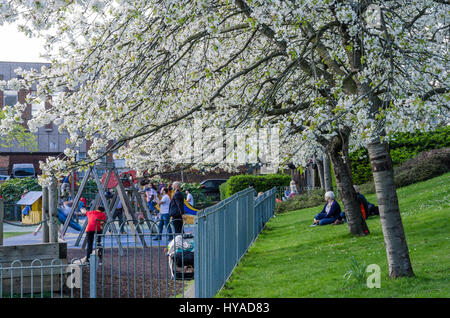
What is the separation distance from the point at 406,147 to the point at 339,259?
684 inches

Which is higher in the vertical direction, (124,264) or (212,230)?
(212,230)

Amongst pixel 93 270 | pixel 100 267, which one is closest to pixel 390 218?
pixel 93 270

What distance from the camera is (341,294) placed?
7.34 metres

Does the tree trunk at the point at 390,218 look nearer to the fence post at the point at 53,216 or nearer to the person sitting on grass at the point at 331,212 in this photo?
the fence post at the point at 53,216

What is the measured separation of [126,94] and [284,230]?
385 inches

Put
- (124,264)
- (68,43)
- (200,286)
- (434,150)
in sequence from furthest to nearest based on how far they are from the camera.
→ 1. (434,150)
2. (124,264)
3. (68,43)
4. (200,286)

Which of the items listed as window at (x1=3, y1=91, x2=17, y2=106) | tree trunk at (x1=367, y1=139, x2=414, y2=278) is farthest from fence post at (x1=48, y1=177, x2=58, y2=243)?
window at (x1=3, y1=91, x2=17, y2=106)

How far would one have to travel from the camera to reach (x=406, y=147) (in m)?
26.1

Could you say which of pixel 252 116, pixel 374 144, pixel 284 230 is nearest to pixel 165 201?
pixel 284 230

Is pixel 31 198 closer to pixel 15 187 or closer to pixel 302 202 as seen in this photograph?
pixel 302 202

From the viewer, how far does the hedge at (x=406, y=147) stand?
25.2m

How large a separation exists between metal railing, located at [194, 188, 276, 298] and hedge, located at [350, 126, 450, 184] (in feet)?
46.8

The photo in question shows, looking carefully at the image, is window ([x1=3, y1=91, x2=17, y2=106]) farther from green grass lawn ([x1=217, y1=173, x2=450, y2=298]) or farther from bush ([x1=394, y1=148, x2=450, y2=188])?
green grass lawn ([x1=217, y1=173, x2=450, y2=298])
